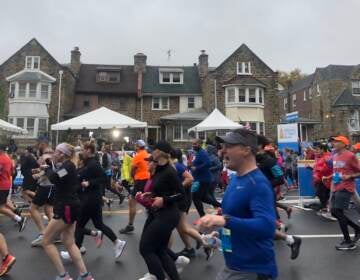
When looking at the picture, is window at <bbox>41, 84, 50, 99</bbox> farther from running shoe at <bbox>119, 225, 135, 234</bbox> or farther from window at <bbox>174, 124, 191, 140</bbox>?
running shoe at <bbox>119, 225, 135, 234</bbox>

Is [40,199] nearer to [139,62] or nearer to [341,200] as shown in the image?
[341,200]

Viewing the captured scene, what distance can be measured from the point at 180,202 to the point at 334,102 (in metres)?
41.0

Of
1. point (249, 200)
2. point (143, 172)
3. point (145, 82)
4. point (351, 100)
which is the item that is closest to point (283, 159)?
point (143, 172)

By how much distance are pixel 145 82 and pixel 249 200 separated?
1364 inches

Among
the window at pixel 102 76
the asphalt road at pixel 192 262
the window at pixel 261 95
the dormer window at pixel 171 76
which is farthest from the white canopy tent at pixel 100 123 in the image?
the window at pixel 261 95

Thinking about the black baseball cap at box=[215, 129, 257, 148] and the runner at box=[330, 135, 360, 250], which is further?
the runner at box=[330, 135, 360, 250]

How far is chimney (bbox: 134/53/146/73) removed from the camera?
37.6 metres

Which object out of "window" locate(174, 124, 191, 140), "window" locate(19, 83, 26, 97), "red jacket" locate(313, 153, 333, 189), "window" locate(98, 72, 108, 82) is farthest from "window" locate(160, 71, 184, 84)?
"red jacket" locate(313, 153, 333, 189)

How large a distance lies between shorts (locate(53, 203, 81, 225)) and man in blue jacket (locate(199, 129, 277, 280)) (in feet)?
9.22

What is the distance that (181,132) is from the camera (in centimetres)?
3322

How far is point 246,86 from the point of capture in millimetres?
33906

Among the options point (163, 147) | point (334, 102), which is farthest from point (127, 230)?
point (334, 102)

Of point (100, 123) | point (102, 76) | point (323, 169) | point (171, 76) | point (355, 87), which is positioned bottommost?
point (323, 169)

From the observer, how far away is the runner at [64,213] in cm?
493
